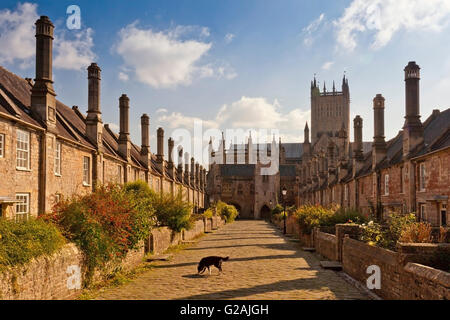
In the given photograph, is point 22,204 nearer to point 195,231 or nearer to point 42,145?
point 42,145

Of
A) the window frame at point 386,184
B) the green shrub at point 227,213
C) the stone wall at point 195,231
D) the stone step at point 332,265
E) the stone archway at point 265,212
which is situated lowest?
the stone archway at point 265,212

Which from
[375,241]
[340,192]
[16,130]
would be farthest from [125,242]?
[340,192]

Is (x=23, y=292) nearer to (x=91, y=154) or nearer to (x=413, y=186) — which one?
(x=91, y=154)

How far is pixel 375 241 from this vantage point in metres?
12.7

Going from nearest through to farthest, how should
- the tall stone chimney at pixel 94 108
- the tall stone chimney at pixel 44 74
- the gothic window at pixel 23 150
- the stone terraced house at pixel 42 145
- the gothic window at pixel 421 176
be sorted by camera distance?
the stone terraced house at pixel 42 145, the gothic window at pixel 23 150, the tall stone chimney at pixel 44 74, the gothic window at pixel 421 176, the tall stone chimney at pixel 94 108

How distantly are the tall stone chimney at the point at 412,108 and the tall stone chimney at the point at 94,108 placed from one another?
19125mm

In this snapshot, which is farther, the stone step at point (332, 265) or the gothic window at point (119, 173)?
the gothic window at point (119, 173)

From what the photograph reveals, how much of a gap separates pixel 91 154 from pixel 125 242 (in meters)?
11.2

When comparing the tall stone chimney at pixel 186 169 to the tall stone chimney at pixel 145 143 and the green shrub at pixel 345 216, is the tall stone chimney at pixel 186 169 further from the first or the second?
the green shrub at pixel 345 216

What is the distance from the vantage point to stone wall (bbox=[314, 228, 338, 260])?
17.0 meters

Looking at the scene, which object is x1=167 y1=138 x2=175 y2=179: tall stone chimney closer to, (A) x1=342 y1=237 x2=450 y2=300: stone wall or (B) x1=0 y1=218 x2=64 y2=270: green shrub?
(A) x1=342 y1=237 x2=450 y2=300: stone wall

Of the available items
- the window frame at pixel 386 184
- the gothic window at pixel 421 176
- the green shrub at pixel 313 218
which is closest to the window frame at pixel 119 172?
the green shrub at pixel 313 218

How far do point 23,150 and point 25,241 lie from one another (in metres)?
9.00

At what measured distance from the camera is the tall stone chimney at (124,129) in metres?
30.5
